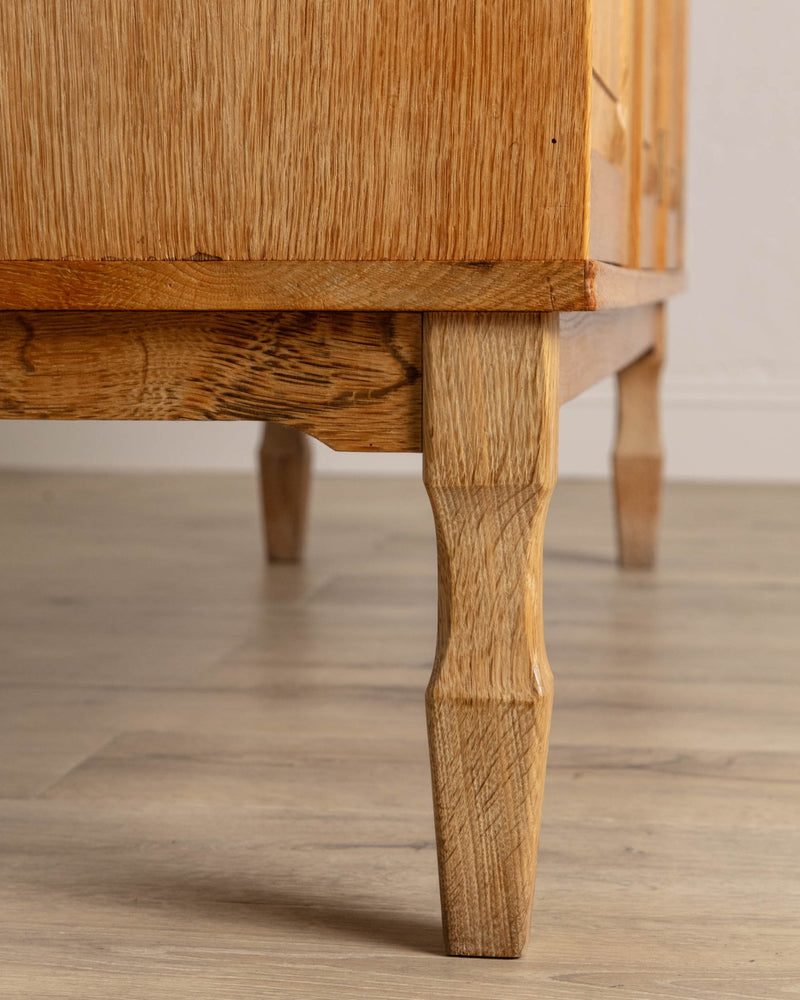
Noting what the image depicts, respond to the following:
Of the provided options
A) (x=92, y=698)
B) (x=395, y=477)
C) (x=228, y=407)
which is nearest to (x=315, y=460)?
(x=395, y=477)

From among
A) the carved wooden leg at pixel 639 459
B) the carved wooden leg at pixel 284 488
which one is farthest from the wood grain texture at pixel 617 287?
the carved wooden leg at pixel 284 488

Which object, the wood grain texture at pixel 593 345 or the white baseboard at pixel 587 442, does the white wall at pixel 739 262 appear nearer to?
the white baseboard at pixel 587 442

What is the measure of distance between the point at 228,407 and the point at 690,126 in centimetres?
201

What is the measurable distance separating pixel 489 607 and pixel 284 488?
1.08 m

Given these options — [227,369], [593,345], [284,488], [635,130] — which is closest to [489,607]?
[227,369]

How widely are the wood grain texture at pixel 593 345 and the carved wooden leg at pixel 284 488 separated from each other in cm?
50

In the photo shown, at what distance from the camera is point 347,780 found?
96cm

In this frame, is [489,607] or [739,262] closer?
[489,607]

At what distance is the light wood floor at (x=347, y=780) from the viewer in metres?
0.69

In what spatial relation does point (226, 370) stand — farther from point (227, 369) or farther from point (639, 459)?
point (639, 459)

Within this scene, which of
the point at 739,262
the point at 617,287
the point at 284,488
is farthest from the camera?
the point at 739,262

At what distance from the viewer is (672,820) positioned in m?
0.89

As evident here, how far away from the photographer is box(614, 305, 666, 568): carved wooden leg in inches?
67.8

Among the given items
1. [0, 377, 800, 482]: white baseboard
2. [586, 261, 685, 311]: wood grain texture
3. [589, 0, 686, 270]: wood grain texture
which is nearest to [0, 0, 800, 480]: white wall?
[0, 377, 800, 482]: white baseboard
